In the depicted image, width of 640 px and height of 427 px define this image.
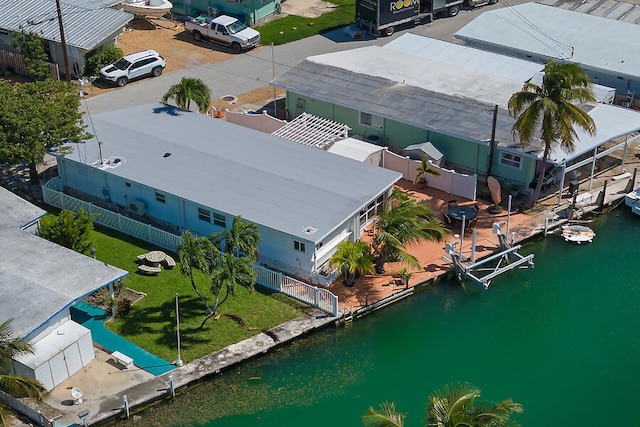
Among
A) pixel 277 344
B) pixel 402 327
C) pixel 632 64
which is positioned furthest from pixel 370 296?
pixel 632 64

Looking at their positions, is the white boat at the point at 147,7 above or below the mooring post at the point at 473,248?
above

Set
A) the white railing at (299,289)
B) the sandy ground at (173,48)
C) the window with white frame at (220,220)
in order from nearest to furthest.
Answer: the white railing at (299,289)
the window with white frame at (220,220)
the sandy ground at (173,48)

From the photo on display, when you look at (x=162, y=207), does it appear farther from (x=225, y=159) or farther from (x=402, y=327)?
(x=402, y=327)

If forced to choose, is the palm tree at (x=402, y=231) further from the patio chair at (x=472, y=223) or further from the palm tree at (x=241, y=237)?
the palm tree at (x=241, y=237)

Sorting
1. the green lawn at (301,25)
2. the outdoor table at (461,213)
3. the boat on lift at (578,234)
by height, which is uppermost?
the green lawn at (301,25)

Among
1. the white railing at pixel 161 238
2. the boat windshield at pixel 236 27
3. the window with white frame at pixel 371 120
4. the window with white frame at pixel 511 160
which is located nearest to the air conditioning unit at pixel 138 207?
the white railing at pixel 161 238

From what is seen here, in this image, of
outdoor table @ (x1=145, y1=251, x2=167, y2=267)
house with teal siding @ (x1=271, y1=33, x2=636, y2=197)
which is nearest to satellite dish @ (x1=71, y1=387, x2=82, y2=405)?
outdoor table @ (x1=145, y1=251, x2=167, y2=267)

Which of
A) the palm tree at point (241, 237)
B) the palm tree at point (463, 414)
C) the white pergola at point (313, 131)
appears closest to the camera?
the palm tree at point (463, 414)
